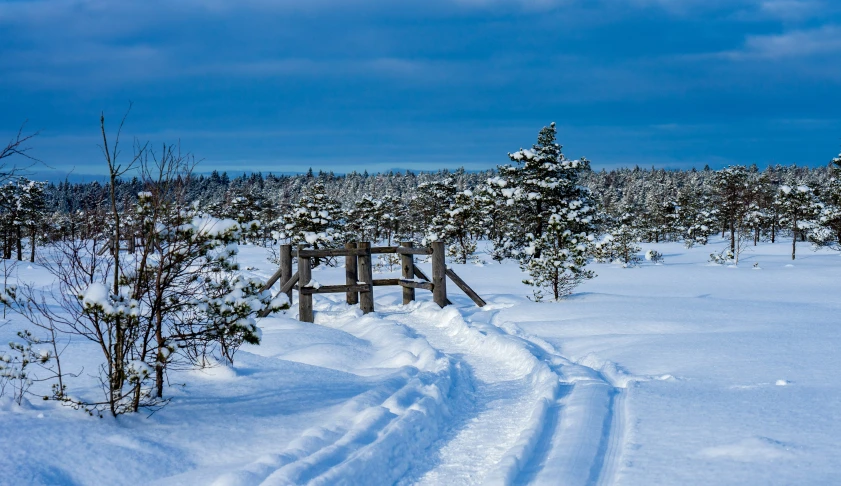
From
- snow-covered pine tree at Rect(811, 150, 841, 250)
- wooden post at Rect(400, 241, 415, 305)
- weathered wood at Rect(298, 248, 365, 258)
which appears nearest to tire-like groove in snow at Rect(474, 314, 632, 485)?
weathered wood at Rect(298, 248, 365, 258)

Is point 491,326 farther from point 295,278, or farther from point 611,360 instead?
point 295,278

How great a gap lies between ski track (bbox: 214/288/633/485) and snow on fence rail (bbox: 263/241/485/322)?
4.23m

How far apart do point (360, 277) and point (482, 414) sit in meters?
6.95

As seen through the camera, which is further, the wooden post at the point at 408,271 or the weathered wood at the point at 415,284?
the wooden post at the point at 408,271

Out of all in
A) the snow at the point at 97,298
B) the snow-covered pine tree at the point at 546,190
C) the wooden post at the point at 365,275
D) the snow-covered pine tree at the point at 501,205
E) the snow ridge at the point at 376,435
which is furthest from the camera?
the snow-covered pine tree at the point at 501,205

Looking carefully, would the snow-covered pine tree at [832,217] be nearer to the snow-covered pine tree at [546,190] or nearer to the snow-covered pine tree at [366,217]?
the snow-covered pine tree at [546,190]

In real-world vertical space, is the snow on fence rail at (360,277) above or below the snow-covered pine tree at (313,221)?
below

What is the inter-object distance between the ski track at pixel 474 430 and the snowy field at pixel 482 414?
0.02m

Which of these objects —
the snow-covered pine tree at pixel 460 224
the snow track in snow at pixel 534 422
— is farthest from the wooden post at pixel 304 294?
the snow-covered pine tree at pixel 460 224

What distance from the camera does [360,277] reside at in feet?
40.3

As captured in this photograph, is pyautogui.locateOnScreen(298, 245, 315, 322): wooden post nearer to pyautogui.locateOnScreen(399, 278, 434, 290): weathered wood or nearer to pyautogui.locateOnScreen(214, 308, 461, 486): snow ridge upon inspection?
pyautogui.locateOnScreen(399, 278, 434, 290): weathered wood

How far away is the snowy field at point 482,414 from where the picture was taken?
385cm

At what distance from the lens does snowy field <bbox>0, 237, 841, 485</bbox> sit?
385 cm

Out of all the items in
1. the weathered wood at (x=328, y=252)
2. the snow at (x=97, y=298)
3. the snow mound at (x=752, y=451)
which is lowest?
the snow mound at (x=752, y=451)
